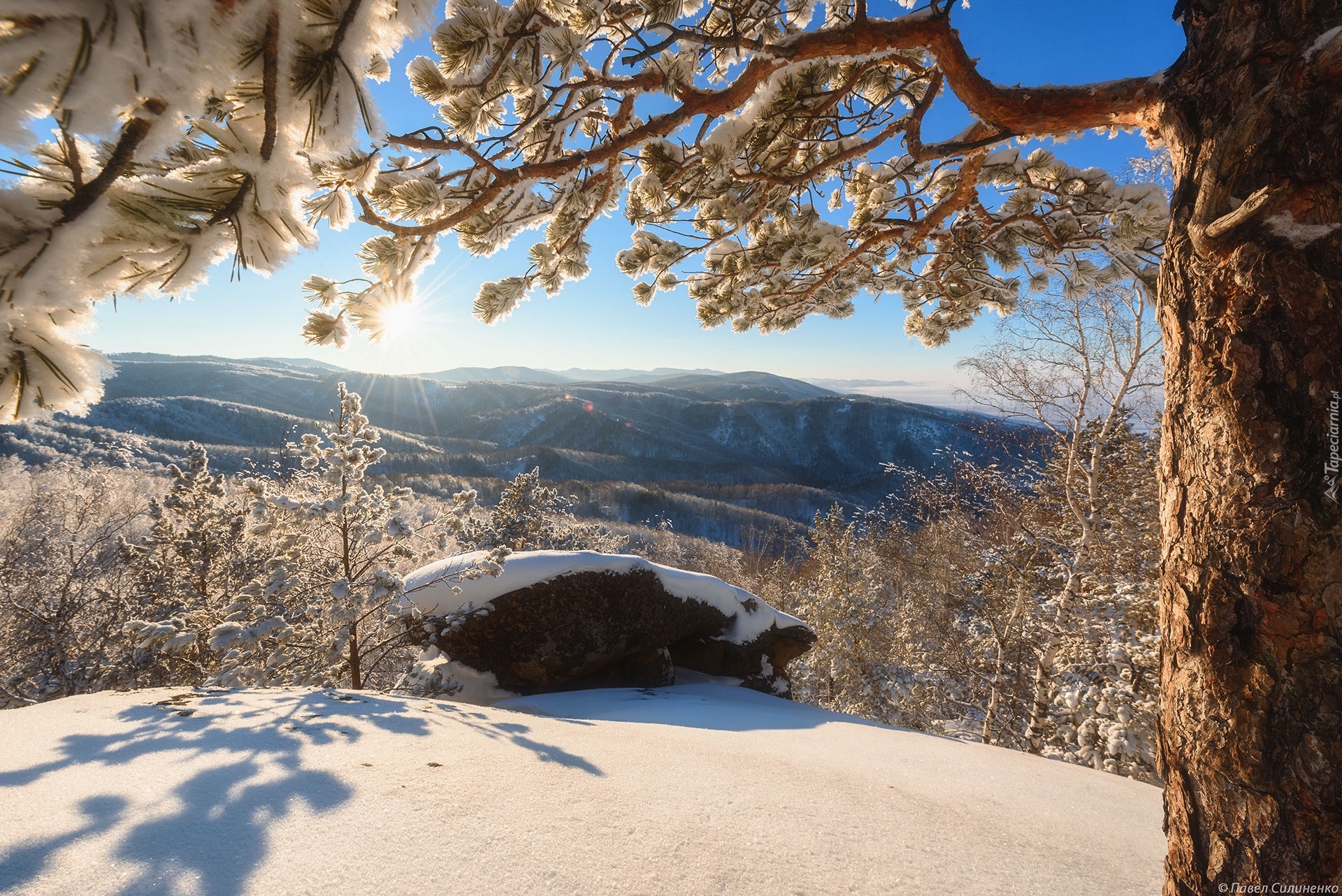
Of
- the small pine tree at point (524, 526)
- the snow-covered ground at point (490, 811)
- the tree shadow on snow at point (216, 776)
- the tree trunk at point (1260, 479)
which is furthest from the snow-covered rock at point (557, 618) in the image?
the tree trunk at point (1260, 479)

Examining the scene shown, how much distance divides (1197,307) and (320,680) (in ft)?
25.5

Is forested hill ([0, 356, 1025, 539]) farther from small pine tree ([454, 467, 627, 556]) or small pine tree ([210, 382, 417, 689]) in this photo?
small pine tree ([210, 382, 417, 689])

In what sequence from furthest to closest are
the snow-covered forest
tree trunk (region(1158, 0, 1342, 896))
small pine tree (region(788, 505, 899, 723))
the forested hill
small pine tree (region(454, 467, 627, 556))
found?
the forested hill < small pine tree (region(788, 505, 899, 723)) < small pine tree (region(454, 467, 627, 556)) < the snow-covered forest < tree trunk (region(1158, 0, 1342, 896))

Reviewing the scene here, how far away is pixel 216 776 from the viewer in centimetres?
184

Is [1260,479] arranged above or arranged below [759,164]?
below

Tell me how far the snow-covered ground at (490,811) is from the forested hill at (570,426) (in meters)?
75.4

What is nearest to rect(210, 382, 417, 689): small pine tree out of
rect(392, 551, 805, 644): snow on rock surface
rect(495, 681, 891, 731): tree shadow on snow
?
rect(392, 551, 805, 644): snow on rock surface

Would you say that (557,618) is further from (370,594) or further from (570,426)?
(570,426)

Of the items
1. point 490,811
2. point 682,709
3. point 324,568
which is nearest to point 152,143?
point 490,811

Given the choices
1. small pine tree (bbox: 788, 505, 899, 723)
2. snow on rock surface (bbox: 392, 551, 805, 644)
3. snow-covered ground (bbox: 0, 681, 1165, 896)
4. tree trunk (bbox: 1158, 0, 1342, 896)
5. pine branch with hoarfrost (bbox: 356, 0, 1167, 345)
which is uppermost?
pine branch with hoarfrost (bbox: 356, 0, 1167, 345)

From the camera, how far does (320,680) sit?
5.75 m

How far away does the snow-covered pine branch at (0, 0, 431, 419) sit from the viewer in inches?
20.6

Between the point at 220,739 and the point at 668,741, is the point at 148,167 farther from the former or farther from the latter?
the point at 668,741

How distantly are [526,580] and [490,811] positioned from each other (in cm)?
410
